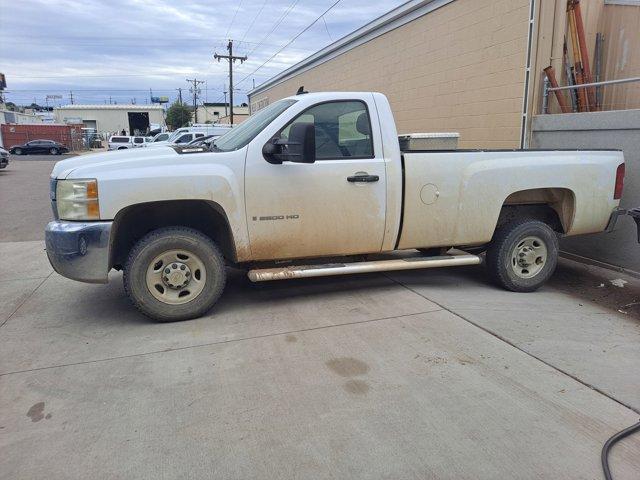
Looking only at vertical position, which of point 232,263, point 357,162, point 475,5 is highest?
point 475,5

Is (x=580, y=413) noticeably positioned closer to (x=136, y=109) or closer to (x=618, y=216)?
(x=618, y=216)

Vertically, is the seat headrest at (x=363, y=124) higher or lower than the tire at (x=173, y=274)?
higher

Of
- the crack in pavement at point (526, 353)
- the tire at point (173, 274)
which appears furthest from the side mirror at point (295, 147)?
the crack in pavement at point (526, 353)

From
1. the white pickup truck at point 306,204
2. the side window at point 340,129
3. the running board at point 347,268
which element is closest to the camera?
the white pickup truck at point 306,204

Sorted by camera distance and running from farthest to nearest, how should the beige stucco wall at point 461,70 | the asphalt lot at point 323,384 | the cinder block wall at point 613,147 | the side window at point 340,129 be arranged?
the beige stucco wall at point 461,70 < the cinder block wall at point 613,147 < the side window at point 340,129 < the asphalt lot at point 323,384

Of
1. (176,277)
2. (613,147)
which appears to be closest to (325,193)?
(176,277)

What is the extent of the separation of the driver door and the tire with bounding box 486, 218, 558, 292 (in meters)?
1.48

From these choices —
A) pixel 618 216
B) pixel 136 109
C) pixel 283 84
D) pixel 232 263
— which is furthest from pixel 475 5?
pixel 136 109

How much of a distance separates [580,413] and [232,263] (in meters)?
3.35

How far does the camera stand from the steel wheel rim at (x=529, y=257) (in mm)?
5750

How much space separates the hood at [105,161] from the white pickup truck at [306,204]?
0.01 meters

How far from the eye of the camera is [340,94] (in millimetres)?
5188

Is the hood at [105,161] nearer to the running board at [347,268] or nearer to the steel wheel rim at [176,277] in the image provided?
the steel wheel rim at [176,277]

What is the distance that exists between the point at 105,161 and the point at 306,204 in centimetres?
181
